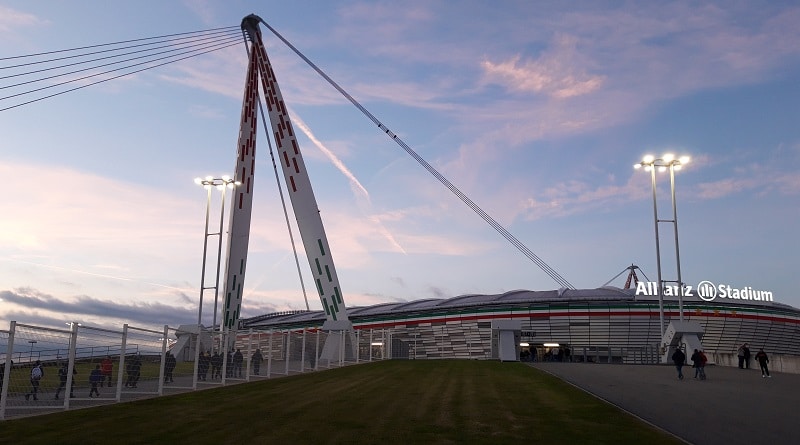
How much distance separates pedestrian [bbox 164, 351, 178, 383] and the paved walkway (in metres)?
13.4

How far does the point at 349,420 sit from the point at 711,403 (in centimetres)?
1045

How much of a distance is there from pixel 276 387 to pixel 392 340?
3221 centimetres

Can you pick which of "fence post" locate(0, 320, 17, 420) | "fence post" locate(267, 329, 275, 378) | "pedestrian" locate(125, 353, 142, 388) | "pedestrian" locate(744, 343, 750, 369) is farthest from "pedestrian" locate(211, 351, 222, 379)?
"pedestrian" locate(744, 343, 750, 369)

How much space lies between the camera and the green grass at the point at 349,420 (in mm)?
10961

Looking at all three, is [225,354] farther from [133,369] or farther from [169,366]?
[133,369]

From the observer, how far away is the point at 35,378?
46.1ft

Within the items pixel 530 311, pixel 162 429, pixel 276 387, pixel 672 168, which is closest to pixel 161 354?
pixel 276 387

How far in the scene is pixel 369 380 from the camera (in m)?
25.7

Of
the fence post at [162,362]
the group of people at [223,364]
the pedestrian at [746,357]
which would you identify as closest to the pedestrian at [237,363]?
the group of people at [223,364]

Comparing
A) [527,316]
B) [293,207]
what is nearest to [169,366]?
[293,207]

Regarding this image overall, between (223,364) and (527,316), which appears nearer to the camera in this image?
(223,364)

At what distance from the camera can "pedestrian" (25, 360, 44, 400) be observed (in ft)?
45.8

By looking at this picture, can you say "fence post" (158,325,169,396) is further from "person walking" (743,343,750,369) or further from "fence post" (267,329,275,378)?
"person walking" (743,343,750,369)

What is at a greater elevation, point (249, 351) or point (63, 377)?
point (249, 351)
